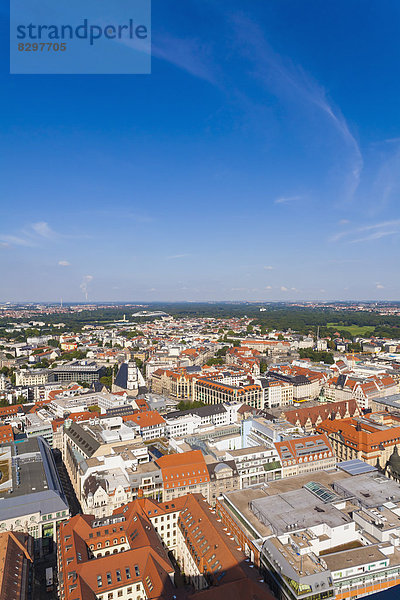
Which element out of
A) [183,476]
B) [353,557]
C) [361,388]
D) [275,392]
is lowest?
[353,557]

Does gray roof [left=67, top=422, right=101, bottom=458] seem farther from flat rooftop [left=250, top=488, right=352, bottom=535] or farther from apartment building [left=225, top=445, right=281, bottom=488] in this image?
flat rooftop [left=250, top=488, right=352, bottom=535]

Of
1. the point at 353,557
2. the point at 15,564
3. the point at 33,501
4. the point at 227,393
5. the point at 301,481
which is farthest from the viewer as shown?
the point at 227,393

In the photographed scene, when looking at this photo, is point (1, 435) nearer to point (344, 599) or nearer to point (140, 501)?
point (140, 501)

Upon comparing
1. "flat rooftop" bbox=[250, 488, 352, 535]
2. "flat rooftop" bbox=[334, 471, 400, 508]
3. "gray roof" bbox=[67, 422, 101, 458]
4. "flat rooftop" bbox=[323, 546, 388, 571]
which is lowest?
"flat rooftop" bbox=[323, 546, 388, 571]

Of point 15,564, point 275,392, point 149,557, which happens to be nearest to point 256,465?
point 149,557

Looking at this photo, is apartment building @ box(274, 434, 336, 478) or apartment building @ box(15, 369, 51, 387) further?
apartment building @ box(15, 369, 51, 387)

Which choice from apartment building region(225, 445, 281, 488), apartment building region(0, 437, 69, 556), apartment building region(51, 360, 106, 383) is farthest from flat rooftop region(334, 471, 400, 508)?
apartment building region(51, 360, 106, 383)

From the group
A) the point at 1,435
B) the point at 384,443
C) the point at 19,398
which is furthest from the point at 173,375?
the point at 384,443

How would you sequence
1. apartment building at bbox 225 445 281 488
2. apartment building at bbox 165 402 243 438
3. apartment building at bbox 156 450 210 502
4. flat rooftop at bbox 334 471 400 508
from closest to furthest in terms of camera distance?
1. flat rooftop at bbox 334 471 400 508
2. apartment building at bbox 156 450 210 502
3. apartment building at bbox 225 445 281 488
4. apartment building at bbox 165 402 243 438

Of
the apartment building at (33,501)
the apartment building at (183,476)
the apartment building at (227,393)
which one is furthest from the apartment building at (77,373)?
the apartment building at (183,476)

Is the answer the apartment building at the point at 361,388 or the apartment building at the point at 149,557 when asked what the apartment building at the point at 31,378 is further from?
the apartment building at the point at 361,388

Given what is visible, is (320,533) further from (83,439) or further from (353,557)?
(83,439)
